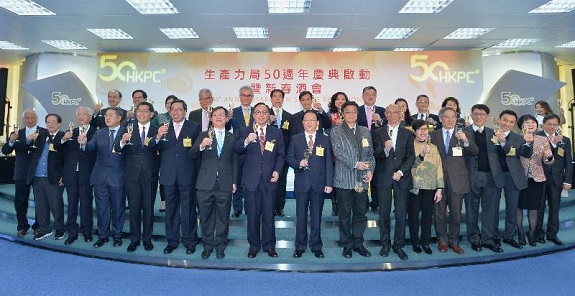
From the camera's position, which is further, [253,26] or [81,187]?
[253,26]

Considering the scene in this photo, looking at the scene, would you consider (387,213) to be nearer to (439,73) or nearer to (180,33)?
(180,33)

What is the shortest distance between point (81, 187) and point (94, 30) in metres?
4.99

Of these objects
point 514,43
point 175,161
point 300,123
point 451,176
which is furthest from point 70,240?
point 514,43

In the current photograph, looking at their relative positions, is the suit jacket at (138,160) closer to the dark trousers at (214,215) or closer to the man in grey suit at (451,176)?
the dark trousers at (214,215)

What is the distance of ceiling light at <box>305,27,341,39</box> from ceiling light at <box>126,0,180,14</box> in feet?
9.13

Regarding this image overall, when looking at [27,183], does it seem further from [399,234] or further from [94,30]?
[94,30]

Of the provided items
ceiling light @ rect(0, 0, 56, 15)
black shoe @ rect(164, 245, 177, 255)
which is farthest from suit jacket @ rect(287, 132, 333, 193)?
ceiling light @ rect(0, 0, 56, 15)

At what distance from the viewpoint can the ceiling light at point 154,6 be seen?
20.1ft

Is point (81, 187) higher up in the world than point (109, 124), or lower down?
lower down

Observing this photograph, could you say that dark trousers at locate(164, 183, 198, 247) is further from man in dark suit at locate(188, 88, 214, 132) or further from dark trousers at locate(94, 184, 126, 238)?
man in dark suit at locate(188, 88, 214, 132)

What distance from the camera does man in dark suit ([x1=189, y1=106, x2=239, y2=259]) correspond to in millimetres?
3436

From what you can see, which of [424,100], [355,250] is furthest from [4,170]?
[424,100]

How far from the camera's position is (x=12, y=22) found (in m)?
7.14

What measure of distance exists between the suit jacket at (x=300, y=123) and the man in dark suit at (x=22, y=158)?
2959 millimetres
